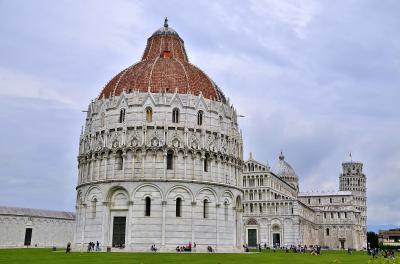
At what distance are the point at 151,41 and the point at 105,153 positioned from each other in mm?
20627

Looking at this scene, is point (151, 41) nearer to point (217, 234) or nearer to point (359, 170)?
point (217, 234)

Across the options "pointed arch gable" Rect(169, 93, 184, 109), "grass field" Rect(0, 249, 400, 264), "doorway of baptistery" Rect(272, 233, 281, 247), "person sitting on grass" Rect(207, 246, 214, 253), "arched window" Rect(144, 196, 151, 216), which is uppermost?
"pointed arch gable" Rect(169, 93, 184, 109)

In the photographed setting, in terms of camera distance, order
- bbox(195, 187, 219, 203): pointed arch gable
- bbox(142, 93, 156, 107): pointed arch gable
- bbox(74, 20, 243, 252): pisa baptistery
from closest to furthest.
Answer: bbox(74, 20, 243, 252): pisa baptistery → bbox(195, 187, 219, 203): pointed arch gable → bbox(142, 93, 156, 107): pointed arch gable

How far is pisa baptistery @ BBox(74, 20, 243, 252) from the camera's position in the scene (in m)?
54.3

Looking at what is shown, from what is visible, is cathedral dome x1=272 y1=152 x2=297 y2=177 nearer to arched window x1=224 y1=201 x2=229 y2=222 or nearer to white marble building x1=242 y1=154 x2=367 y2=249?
white marble building x1=242 y1=154 x2=367 y2=249

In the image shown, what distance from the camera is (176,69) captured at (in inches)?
2456

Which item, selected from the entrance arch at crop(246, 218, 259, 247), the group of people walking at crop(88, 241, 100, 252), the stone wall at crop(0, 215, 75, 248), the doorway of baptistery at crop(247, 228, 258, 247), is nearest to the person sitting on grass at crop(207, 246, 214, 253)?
the group of people walking at crop(88, 241, 100, 252)

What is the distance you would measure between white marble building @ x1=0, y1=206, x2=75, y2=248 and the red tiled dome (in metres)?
34.7

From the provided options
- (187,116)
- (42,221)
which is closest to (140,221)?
(187,116)

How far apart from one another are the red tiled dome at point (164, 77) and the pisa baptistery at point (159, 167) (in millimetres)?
149

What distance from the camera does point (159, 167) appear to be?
181 feet

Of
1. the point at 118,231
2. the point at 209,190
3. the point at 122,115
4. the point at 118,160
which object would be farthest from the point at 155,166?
the point at 118,231

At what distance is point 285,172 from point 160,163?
9838 centimetres

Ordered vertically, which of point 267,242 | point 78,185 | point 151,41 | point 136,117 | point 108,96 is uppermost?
point 151,41
